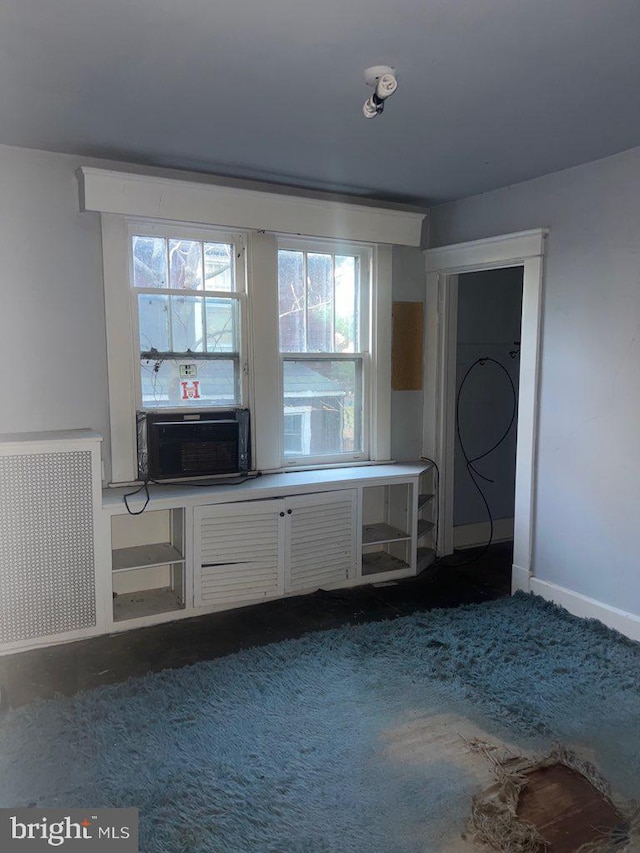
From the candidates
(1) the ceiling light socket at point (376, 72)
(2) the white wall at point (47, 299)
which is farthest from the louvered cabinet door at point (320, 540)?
(1) the ceiling light socket at point (376, 72)

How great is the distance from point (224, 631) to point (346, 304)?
2271 millimetres

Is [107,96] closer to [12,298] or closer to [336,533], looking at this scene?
[12,298]

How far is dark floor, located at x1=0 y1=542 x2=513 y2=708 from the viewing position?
9.34ft

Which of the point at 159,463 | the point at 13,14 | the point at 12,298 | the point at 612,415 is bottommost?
the point at 159,463

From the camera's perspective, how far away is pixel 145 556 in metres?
3.49

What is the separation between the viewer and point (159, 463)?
354 cm

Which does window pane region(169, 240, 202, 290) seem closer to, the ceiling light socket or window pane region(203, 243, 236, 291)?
window pane region(203, 243, 236, 291)

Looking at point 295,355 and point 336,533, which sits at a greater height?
point 295,355

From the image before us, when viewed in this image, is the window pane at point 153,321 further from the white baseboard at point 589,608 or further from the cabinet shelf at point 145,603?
the white baseboard at point 589,608

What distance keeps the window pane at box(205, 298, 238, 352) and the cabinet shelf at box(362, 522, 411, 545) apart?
1.50 metres

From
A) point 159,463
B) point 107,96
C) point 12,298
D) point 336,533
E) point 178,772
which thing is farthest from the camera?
point 336,533

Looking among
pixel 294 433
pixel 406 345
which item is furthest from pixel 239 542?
pixel 406 345

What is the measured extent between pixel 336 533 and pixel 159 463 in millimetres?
1162

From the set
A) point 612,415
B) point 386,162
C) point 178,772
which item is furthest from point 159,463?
point 612,415
